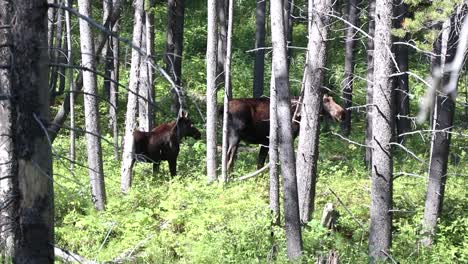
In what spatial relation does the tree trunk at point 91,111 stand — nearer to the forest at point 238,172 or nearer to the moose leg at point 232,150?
the forest at point 238,172

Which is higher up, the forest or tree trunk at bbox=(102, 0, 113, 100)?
tree trunk at bbox=(102, 0, 113, 100)

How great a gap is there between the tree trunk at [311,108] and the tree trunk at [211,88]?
10.7 ft

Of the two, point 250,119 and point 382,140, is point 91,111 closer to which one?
point 382,140

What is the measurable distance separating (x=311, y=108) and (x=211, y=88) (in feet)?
11.5

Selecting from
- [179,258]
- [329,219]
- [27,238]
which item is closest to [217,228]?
[179,258]

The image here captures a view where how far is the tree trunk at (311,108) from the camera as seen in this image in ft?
36.2

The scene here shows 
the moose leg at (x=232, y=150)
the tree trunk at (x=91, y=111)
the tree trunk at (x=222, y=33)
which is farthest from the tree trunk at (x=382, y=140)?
the tree trunk at (x=222, y=33)

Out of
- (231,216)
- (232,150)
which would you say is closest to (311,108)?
(231,216)

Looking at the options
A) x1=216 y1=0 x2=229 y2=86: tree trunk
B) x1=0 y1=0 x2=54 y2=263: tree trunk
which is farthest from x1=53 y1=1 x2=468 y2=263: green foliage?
x1=216 y1=0 x2=229 y2=86: tree trunk

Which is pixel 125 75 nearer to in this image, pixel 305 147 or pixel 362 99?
pixel 362 99

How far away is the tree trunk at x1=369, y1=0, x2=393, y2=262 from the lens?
9633mm

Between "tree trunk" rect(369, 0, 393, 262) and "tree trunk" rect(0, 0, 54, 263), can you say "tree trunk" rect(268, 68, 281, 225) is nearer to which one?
"tree trunk" rect(369, 0, 393, 262)

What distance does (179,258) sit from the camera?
1098cm

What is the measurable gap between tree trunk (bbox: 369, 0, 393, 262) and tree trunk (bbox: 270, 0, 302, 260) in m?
1.24
